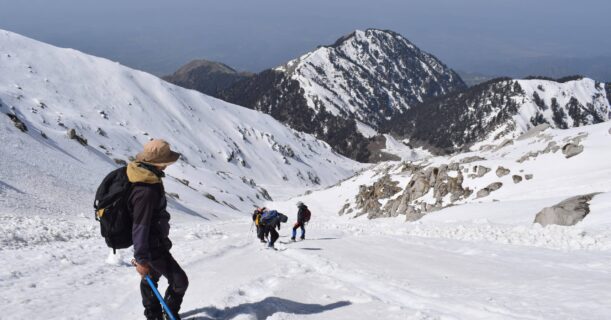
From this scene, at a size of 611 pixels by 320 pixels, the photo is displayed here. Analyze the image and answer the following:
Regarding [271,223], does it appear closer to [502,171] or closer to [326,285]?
[326,285]

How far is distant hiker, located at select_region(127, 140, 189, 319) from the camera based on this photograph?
6.56 metres

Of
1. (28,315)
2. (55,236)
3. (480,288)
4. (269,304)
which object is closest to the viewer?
(28,315)

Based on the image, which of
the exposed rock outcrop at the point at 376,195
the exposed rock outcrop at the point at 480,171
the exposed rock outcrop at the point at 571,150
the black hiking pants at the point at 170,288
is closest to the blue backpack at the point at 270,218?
the black hiking pants at the point at 170,288

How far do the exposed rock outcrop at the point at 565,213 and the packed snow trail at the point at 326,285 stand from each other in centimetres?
632

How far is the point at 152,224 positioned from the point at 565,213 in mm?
21273

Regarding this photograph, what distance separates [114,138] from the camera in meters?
93.0

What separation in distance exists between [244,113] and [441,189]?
148063 millimetres

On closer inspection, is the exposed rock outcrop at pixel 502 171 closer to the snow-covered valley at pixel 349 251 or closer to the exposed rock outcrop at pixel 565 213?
the snow-covered valley at pixel 349 251

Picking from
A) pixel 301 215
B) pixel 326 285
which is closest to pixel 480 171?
pixel 301 215

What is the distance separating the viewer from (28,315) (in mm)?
7508

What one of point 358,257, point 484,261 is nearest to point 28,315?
point 358,257

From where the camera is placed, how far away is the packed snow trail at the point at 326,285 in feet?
26.6

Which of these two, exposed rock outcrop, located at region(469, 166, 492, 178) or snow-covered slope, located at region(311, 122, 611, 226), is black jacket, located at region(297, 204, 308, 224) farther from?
exposed rock outcrop, located at region(469, 166, 492, 178)

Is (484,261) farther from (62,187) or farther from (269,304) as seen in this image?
(62,187)
